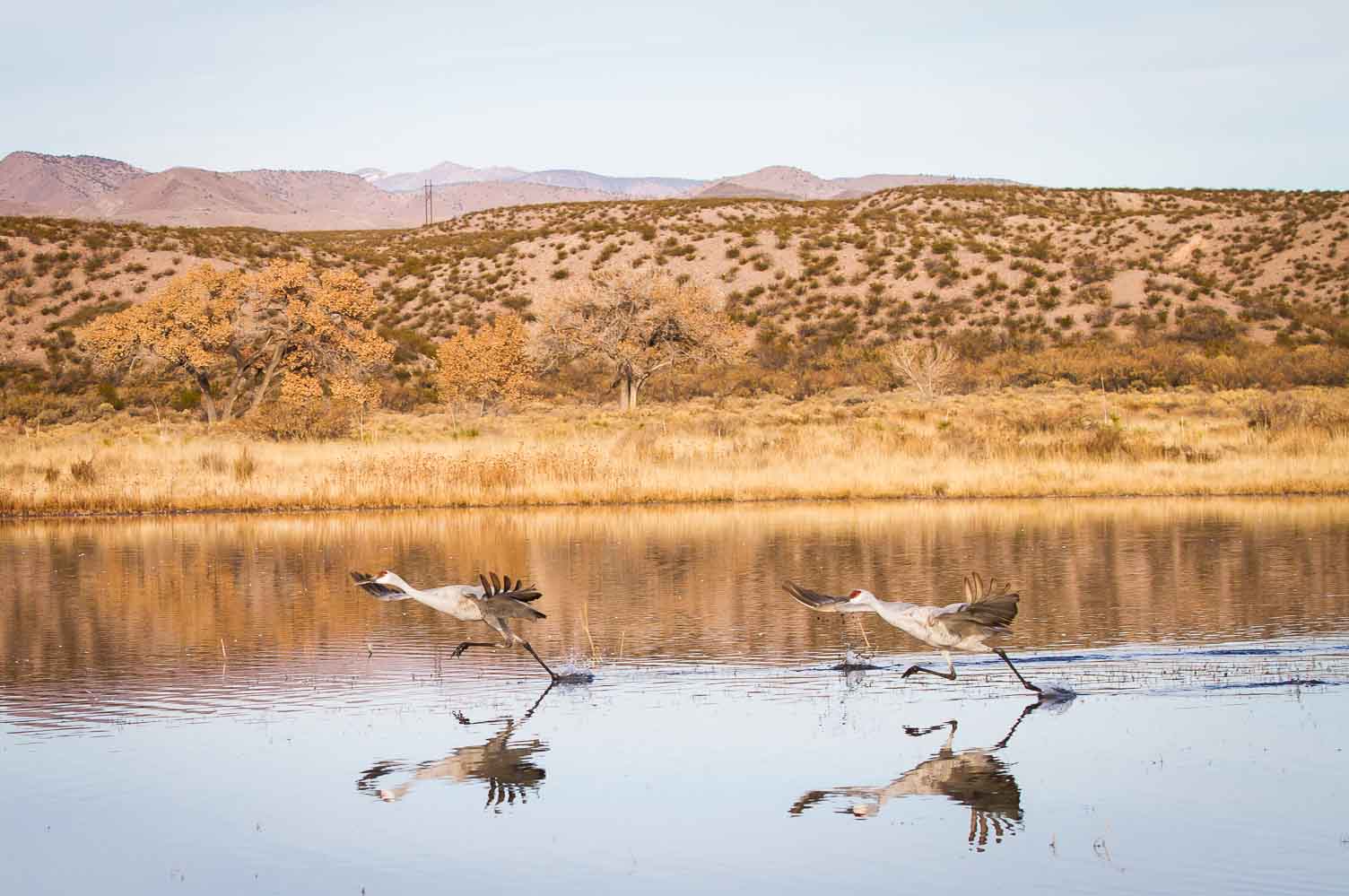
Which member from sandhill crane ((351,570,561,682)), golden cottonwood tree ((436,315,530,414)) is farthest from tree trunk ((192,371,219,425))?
sandhill crane ((351,570,561,682))

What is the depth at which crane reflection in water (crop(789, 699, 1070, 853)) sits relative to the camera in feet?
26.1

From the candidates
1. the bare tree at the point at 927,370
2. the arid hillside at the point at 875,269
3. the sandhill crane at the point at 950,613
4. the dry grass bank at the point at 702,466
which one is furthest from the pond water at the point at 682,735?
the arid hillside at the point at 875,269

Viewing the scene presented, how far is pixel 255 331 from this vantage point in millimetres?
43844

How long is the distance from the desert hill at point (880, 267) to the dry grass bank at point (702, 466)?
2956 centimetres

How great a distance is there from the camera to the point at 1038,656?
12039mm

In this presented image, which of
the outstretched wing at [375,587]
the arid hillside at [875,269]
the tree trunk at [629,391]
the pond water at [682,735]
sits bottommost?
the tree trunk at [629,391]

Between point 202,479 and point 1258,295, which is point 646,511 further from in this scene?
point 1258,295

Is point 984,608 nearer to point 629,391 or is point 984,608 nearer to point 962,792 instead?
point 962,792

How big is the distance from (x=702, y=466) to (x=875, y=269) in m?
50.6

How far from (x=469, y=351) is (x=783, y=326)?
2571 centimetres

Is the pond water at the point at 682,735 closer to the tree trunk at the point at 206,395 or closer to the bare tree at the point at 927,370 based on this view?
the tree trunk at the point at 206,395

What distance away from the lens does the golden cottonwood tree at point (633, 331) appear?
49.5 meters

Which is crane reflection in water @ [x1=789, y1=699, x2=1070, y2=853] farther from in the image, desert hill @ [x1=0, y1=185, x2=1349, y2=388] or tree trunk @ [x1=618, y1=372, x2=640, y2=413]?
desert hill @ [x1=0, y1=185, x2=1349, y2=388]

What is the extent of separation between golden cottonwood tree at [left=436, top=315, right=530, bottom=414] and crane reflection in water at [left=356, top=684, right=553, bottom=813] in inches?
1464
